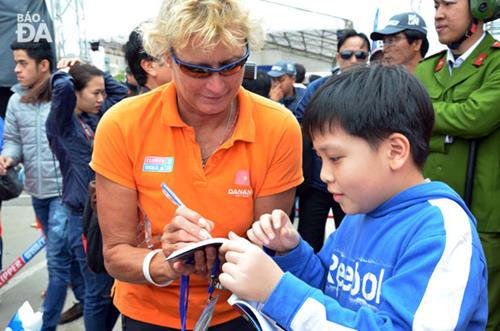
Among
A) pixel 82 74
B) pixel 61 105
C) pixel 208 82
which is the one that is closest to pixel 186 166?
pixel 208 82

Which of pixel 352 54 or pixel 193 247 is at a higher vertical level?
pixel 352 54

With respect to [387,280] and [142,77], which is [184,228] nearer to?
[387,280]

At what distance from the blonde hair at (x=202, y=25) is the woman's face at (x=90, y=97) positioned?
2.25 m

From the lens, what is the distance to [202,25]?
4.88ft

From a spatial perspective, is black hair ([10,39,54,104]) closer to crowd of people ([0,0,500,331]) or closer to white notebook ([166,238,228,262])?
crowd of people ([0,0,500,331])

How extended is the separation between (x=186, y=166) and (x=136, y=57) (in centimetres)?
194

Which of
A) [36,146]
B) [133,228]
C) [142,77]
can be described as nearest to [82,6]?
[36,146]

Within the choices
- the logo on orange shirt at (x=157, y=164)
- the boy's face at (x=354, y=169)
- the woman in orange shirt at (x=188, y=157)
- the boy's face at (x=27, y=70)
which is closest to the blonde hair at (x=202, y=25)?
the woman in orange shirt at (x=188, y=157)

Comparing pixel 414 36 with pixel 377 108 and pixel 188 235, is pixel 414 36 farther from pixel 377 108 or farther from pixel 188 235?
pixel 188 235

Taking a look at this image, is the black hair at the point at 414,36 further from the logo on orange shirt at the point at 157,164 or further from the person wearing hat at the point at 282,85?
the person wearing hat at the point at 282,85

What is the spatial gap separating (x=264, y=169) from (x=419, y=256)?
0.66 m

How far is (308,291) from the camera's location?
1135 mm

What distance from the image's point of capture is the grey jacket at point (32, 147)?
4.02 m

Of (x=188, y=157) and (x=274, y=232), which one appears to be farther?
(x=188, y=157)
